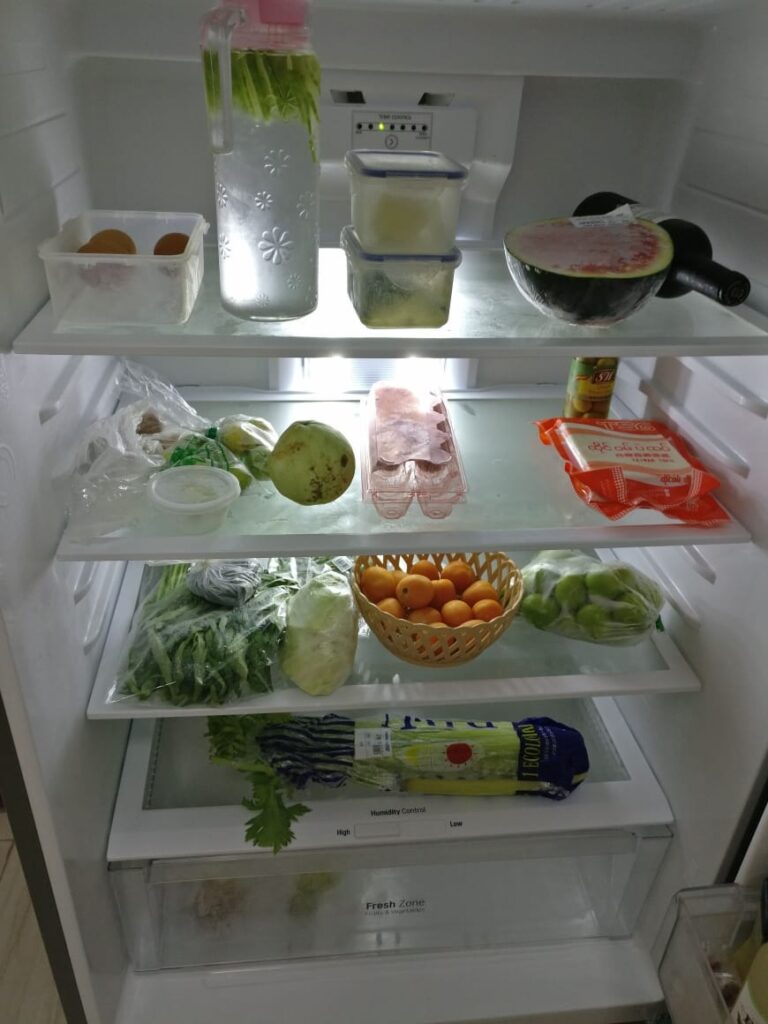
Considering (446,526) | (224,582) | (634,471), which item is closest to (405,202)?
(446,526)

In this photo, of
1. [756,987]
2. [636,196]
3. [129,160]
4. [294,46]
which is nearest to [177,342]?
[294,46]

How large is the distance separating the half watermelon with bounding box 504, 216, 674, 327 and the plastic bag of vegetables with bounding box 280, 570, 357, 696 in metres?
0.54

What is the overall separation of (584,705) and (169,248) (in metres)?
1.07

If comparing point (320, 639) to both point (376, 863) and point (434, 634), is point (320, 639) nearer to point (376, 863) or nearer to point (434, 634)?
point (434, 634)

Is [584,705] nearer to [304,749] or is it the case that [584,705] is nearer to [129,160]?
[304,749]

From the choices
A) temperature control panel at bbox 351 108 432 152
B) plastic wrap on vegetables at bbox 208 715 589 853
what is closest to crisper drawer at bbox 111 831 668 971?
plastic wrap on vegetables at bbox 208 715 589 853

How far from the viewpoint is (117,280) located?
0.89 m

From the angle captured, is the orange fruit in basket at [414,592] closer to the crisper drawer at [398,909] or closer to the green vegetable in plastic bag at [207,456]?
the green vegetable in plastic bag at [207,456]

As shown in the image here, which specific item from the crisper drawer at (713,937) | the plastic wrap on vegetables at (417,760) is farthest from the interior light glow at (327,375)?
the crisper drawer at (713,937)

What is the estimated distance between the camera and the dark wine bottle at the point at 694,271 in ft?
2.94

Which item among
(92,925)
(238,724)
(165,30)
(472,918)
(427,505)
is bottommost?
(472,918)

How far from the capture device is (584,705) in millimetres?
1510

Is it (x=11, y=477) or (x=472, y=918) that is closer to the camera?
(x=11, y=477)

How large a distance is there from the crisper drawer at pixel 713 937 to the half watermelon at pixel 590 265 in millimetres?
804
